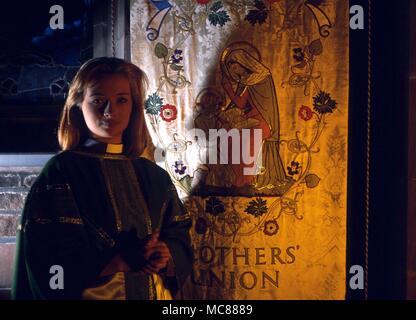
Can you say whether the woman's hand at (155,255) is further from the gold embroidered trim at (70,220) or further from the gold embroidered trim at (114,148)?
the gold embroidered trim at (114,148)

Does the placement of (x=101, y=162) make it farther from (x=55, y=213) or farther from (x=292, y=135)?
(x=292, y=135)

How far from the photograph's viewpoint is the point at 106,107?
2.64 m

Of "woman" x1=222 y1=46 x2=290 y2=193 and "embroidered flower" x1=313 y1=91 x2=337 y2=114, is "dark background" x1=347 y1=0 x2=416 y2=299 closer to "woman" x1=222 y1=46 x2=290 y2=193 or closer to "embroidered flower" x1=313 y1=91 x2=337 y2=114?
"embroidered flower" x1=313 y1=91 x2=337 y2=114

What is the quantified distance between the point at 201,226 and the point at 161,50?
104 centimetres

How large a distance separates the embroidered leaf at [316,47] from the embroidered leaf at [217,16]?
497 millimetres

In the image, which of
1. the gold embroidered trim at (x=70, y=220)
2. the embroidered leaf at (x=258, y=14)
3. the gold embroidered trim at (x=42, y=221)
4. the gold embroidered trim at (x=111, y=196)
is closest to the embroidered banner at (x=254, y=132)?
the embroidered leaf at (x=258, y=14)

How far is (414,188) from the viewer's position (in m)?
2.81

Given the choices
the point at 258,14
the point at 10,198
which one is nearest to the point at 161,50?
the point at 258,14

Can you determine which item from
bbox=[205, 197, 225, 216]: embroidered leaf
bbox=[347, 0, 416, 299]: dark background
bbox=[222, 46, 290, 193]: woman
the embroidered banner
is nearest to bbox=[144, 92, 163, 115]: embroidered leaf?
the embroidered banner

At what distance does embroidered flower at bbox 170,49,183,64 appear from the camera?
9.20 ft

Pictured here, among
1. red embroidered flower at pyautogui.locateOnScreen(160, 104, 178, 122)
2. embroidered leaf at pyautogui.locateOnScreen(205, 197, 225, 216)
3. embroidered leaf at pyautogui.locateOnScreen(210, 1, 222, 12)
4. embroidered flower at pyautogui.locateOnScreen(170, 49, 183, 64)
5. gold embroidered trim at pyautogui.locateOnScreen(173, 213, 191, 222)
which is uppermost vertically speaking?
embroidered leaf at pyautogui.locateOnScreen(210, 1, 222, 12)

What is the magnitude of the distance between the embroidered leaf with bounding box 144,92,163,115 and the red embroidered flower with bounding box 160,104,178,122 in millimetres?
26

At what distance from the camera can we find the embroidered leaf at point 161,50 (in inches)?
110

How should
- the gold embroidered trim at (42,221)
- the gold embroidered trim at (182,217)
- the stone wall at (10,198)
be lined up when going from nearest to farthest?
1. the gold embroidered trim at (42,221)
2. the gold embroidered trim at (182,217)
3. the stone wall at (10,198)
